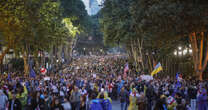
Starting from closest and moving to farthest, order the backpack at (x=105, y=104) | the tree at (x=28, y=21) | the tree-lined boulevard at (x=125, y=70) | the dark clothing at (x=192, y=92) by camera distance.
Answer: the backpack at (x=105, y=104) < the tree-lined boulevard at (x=125, y=70) < the dark clothing at (x=192, y=92) < the tree at (x=28, y=21)

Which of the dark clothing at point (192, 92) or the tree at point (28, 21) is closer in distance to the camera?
the dark clothing at point (192, 92)

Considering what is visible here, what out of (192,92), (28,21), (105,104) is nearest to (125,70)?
(28,21)

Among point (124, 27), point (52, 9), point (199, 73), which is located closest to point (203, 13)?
point (199, 73)

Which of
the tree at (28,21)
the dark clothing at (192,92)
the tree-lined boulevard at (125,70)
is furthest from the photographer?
the tree at (28,21)

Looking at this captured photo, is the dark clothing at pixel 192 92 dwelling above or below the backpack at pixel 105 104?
below

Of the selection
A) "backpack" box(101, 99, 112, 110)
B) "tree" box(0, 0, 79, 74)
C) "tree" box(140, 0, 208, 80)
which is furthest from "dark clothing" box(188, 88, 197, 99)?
"tree" box(0, 0, 79, 74)

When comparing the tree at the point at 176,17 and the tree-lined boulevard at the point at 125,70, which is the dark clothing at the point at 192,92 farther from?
the tree at the point at 176,17

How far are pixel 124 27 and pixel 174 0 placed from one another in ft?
44.2

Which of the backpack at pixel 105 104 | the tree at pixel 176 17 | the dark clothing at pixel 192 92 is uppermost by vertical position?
the tree at pixel 176 17

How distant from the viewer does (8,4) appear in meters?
22.5

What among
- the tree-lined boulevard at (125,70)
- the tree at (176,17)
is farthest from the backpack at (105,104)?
the tree at (176,17)

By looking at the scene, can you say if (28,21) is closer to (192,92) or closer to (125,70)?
(125,70)

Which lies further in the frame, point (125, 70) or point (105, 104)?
point (125, 70)

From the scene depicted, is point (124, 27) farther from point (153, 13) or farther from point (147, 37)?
point (153, 13)
